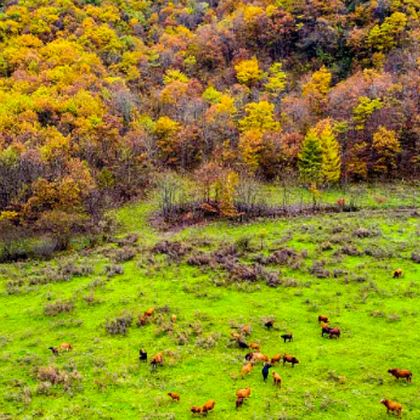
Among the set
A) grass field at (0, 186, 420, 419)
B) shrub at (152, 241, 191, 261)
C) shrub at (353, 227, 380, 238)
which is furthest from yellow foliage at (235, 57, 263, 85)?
shrub at (353, 227, 380, 238)

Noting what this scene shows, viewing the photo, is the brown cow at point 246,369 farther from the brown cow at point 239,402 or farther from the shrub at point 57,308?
the shrub at point 57,308

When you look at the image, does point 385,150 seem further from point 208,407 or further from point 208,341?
point 208,407

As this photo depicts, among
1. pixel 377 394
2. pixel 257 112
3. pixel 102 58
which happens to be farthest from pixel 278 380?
pixel 102 58

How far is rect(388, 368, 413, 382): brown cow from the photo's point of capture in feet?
80.6

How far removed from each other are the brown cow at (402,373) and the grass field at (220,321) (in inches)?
23.2

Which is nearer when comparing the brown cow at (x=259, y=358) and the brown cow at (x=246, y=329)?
the brown cow at (x=259, y=358)

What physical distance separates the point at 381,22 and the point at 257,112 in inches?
1515

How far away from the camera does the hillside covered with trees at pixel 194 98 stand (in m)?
66.0

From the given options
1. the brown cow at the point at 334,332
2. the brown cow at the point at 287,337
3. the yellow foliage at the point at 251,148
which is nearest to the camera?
the brown cow at the point at 287,337

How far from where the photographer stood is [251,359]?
90.2 feet

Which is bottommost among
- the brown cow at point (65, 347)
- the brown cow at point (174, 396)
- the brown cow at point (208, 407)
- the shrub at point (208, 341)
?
the brown cow at point (65, 347)

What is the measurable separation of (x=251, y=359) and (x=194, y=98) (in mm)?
68917

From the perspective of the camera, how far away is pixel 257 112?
259 ft

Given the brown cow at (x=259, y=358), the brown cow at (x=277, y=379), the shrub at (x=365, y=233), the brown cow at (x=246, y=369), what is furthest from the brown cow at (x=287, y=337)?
the shrub at (x=365, y=233)
